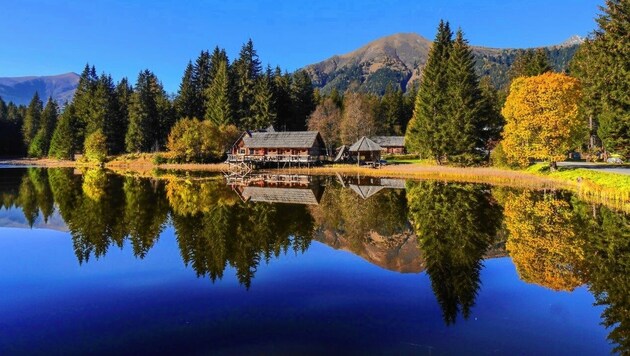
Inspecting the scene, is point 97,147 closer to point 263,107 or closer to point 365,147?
point 263,107

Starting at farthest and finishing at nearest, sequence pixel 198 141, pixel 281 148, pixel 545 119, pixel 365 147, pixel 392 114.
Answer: pixel 392 114 < pixel 198 141 < pixel 281 148 < pixel 365 147 < pixel 545 119

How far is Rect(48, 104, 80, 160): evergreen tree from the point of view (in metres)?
87.9

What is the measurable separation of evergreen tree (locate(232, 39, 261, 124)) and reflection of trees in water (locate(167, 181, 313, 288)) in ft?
178

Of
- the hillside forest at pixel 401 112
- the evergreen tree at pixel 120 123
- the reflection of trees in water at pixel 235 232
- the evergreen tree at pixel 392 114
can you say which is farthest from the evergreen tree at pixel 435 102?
the evergreen tree at pixel 120 123

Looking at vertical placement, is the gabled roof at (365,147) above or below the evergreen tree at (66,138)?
below

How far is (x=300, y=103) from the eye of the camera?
307 ft

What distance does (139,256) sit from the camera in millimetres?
15938

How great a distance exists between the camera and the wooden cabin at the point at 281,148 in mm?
65688

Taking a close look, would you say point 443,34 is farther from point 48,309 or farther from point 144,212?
point 48,309

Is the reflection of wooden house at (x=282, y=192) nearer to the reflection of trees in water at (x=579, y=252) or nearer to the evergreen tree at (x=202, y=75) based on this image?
the reflection of trees in water at (x=579, y=252)

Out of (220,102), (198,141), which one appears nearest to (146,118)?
(220,102)

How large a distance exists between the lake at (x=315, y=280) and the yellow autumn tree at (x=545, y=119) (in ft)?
51.0

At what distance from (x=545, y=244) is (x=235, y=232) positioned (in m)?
13.0

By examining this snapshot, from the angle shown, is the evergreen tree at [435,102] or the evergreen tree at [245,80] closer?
the evergreen tree at [435,102]
